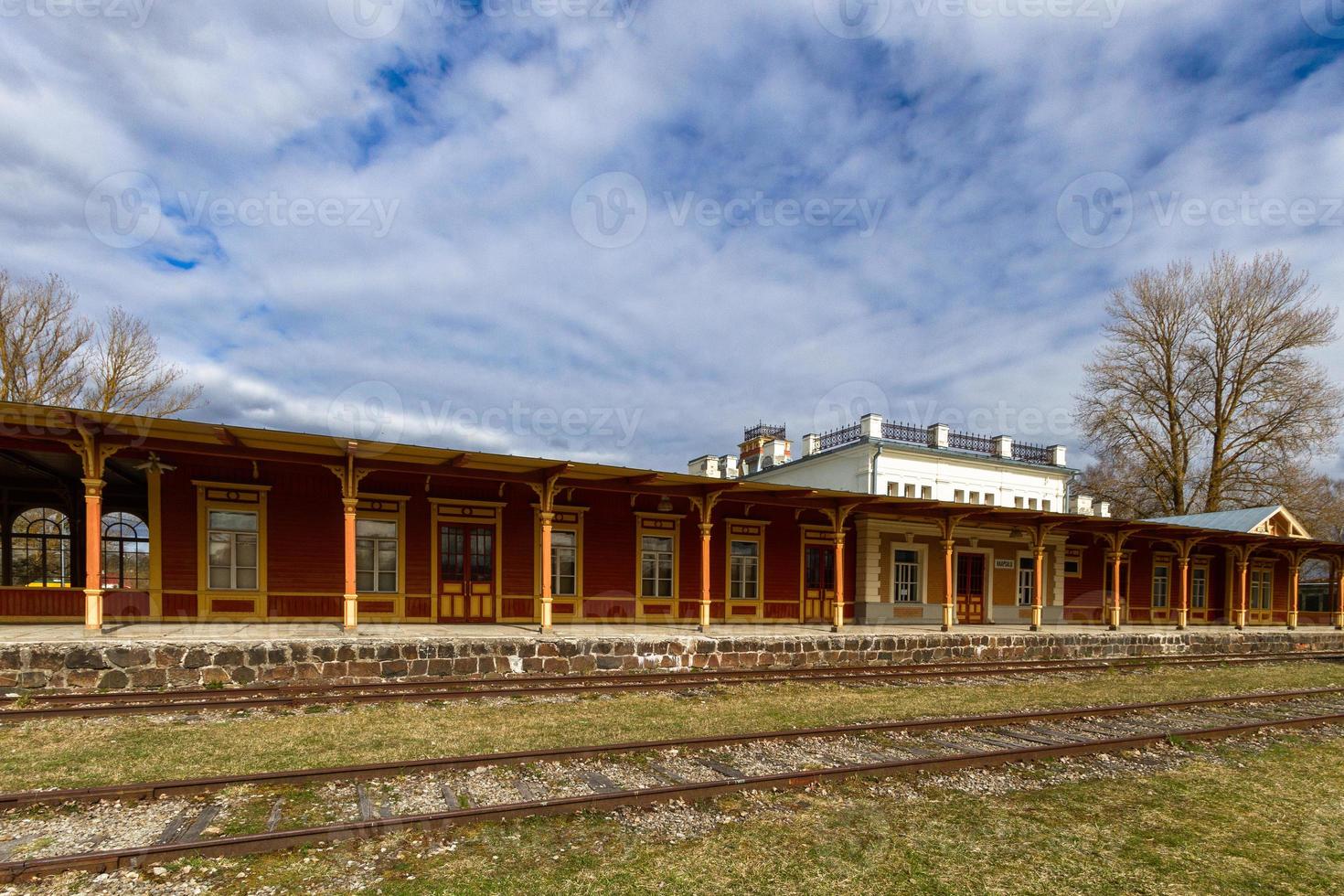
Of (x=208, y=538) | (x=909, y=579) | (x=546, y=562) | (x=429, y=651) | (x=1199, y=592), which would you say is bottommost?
(x=1199, y=592)

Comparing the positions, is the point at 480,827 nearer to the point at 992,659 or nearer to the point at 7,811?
the point at 7,811

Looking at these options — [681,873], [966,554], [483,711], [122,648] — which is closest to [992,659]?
[966,554]

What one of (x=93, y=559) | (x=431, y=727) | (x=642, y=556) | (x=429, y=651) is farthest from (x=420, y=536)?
(x=431, y=727)

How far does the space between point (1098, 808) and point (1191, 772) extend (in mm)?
2066

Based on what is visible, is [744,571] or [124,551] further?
[744,571]

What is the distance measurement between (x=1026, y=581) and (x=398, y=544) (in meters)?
18.5

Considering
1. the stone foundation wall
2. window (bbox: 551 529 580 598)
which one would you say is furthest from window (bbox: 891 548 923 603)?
window (bbox: 551 529 580 598)

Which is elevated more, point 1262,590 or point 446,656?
point 446,656

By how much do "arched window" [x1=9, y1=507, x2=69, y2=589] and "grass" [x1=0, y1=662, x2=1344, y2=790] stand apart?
28.1 ft

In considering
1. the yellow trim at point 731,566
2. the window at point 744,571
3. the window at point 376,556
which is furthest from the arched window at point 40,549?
the window at point 744,571

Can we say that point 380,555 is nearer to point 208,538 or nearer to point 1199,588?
point 208,538

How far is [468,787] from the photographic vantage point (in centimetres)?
596

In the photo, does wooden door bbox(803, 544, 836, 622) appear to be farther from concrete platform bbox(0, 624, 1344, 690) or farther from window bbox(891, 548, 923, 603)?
window bbox(891, 548, 923, 603)

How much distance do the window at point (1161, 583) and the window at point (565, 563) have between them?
2113 cm
